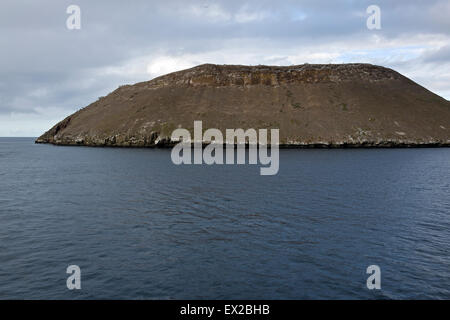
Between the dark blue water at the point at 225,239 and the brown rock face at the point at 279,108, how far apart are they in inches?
3416

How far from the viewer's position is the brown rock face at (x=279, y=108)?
132m

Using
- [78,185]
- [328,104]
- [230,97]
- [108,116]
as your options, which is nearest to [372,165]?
[78,185]

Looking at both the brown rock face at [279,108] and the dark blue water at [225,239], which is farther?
the brown rock face at [279,108]

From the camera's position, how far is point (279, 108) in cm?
14838

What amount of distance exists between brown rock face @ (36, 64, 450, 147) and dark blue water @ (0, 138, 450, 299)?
86.8 m

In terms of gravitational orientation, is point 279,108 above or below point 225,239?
above

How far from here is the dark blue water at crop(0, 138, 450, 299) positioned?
1781 centimetres

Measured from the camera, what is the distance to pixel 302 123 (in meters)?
136

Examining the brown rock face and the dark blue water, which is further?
the brown rock face

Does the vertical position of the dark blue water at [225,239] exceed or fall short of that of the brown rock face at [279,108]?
it falls short

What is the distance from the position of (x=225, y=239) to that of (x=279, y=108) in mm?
129117

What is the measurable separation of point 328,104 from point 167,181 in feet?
379

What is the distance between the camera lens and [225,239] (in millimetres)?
25281

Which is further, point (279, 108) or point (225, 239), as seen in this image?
point (279, 108)
